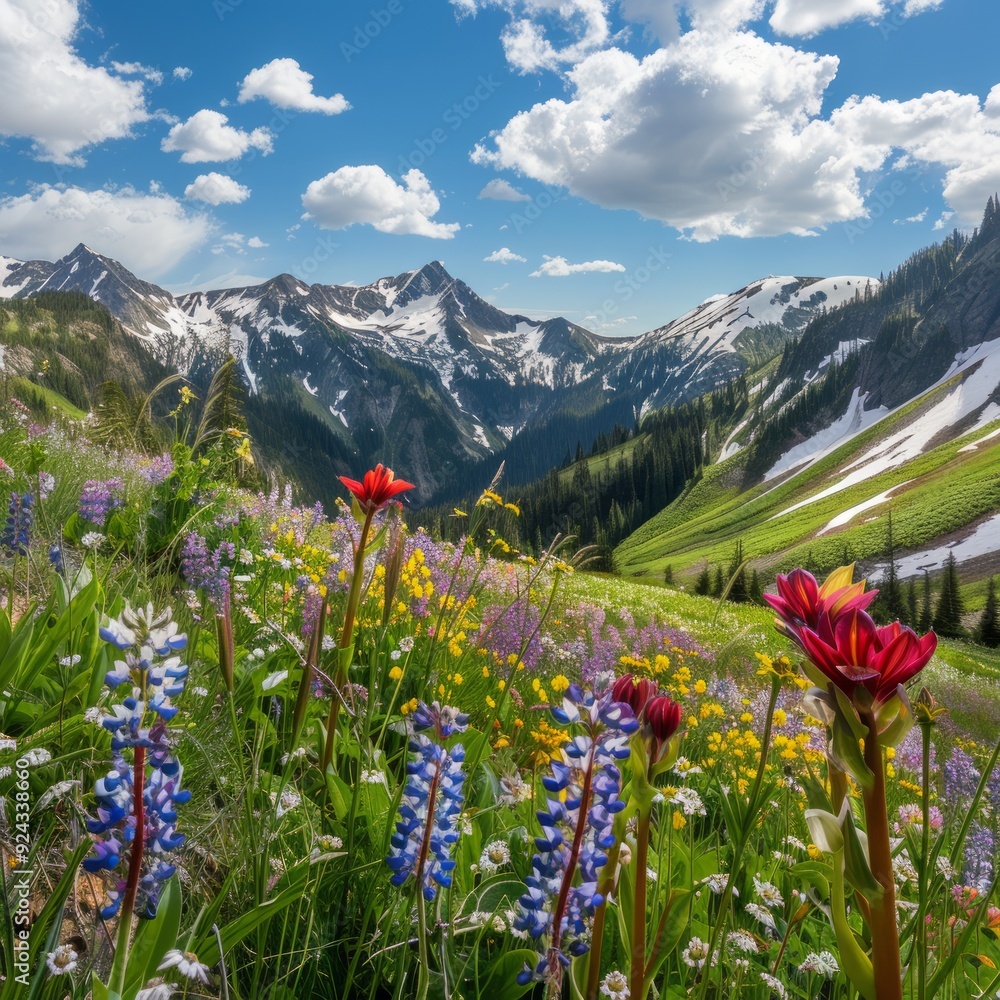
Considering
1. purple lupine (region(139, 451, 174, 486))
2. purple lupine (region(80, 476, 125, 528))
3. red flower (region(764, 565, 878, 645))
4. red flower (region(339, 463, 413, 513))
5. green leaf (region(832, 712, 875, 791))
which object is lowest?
green leaf (region(832, 712, 875, 791))

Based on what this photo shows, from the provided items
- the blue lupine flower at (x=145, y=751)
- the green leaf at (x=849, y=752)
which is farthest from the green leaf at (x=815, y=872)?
the blue lupine flower at (x=145, y=751)

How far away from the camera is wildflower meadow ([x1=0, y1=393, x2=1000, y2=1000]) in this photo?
40.8 inches

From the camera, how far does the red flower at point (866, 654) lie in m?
0.95

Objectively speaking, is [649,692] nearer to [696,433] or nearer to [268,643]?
[268,643]

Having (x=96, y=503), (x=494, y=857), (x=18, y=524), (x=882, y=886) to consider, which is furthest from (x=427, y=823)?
(x=96, y=503)

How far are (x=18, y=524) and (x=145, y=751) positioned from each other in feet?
10.5

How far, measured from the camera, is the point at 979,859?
11.2 feet

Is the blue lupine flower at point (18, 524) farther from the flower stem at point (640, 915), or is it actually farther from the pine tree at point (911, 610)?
the pine tree at point (911, 610)

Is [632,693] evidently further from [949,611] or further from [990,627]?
[949,611]

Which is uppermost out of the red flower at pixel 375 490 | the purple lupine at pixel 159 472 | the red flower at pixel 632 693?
the purple lupine at pixel 159 472

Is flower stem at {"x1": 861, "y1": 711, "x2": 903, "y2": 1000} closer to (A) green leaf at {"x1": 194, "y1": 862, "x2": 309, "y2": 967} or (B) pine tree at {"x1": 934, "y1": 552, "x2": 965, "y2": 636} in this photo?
(A) green leaf at {"x1": 194, "y1": 862, "x2": 309, "y2": 967}

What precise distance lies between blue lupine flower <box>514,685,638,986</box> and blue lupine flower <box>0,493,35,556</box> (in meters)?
3.44

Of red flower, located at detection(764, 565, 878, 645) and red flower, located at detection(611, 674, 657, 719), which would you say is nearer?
red flower, located at detection(764, 565, 878, 645)

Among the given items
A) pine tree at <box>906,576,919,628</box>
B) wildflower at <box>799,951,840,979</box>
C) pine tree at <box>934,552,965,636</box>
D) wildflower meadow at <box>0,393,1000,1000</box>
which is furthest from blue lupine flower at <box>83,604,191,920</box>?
pine tree at <box>934,552,965,636</box>
